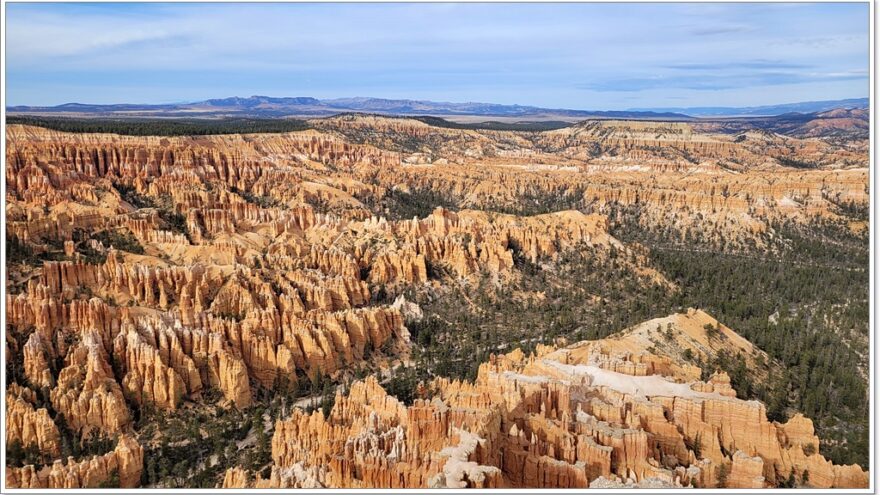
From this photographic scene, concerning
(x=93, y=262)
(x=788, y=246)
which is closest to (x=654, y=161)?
A: (x=788, y=246)

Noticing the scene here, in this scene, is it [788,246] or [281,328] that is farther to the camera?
[788,246]

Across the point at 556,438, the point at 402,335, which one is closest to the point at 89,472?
the point at 556,438

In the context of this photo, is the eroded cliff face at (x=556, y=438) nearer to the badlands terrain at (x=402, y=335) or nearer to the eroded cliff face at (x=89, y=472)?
the badlands terrain at (x=402, y=335)

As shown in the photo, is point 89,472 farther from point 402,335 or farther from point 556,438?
point 402,335

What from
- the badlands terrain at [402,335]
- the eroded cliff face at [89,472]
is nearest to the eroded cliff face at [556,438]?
the badlands terrain at [402,335]

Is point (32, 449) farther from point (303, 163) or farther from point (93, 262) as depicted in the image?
point (303, 163)

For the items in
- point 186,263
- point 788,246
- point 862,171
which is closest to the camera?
point 186,263

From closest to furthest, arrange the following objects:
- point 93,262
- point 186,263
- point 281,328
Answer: point 281,328 → point 93,262 → point 186,263

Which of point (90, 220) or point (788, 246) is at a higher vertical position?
point (90, 220)
